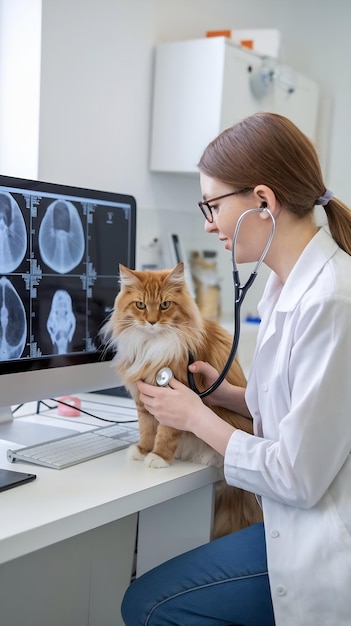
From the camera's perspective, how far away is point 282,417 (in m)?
1.22

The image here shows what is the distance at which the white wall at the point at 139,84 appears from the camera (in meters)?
2.44

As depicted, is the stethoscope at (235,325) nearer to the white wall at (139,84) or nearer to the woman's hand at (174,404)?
the woman's hand at (174,404)

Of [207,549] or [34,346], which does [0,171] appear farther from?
[207,549]

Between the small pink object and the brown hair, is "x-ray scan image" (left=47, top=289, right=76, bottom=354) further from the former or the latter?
the brown hair

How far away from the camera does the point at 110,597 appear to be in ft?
5.97

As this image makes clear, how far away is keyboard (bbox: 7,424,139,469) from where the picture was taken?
4.40 ft

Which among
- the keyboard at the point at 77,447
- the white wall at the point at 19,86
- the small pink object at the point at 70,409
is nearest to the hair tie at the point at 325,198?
the keyboard at the point at 77,447

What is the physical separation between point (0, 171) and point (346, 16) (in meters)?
2.11

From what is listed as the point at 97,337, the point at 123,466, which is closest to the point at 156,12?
the point at 97,337

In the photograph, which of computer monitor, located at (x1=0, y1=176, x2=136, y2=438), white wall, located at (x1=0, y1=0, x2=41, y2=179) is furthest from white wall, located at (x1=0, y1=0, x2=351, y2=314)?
computer monitor, located at (x1=0, y1=176, x2=136, y2=438)

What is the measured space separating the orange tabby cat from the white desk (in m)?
0.04

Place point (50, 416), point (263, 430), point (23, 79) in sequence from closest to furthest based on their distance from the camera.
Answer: point (263, 430) < point (50, 416) < point (23, 79)

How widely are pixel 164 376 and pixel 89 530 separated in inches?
17.1

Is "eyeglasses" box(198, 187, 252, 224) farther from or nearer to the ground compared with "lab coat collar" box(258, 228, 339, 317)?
farther from the ground
